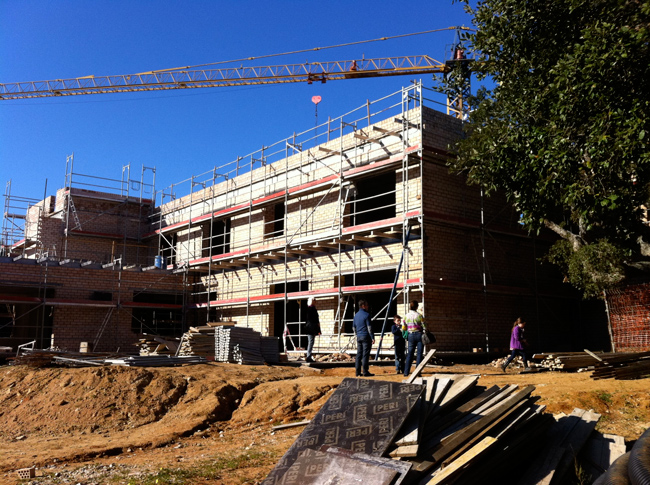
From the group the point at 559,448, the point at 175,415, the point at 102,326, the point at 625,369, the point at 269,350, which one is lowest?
the point at 175,415

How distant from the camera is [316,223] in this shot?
833 inches

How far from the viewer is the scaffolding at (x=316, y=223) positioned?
59.6 feet

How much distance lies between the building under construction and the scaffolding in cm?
6

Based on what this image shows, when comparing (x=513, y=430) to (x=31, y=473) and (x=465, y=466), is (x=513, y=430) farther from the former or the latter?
(x=31, y=473)

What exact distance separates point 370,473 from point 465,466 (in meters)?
0.86

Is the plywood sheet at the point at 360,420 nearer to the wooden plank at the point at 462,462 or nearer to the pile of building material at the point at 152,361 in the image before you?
the wooden plank at the point at 462,462

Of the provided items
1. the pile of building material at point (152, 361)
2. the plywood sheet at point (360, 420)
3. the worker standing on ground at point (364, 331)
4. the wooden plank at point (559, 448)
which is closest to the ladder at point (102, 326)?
the pile of building material at point (152, 361)

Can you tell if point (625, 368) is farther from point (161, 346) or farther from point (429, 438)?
point (161, 346)

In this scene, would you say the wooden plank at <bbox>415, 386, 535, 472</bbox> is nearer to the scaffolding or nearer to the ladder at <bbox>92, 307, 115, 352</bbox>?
the scaffolding

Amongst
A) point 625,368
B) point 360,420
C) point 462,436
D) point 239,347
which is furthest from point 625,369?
point 239,347

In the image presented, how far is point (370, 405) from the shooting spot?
5.76 meters

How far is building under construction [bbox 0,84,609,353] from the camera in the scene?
17812 mm

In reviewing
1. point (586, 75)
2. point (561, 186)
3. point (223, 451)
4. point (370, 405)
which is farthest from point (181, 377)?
point (586, 75)

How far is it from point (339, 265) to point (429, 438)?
1314cm
